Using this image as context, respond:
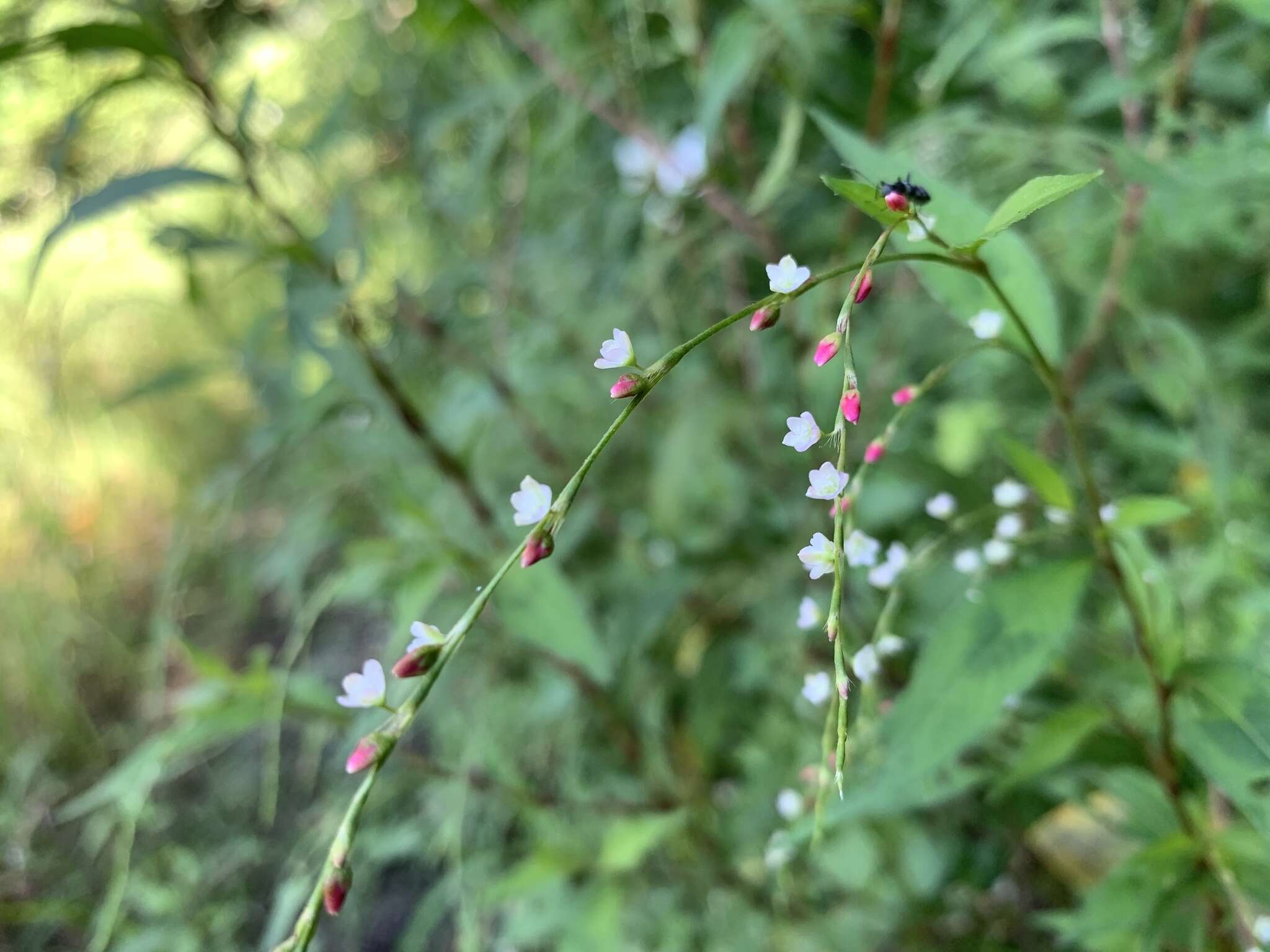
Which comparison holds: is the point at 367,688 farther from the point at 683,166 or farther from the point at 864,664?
the point at 683,166

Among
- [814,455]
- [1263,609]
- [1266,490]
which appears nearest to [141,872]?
[814,455]

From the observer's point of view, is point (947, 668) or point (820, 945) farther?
point (820, 945)

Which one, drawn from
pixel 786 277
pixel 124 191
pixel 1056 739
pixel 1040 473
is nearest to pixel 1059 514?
pixel 1040 473

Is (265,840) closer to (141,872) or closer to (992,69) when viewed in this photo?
(141,872)

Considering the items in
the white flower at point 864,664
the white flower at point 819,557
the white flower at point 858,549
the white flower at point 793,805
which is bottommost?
the white flower at point 793,805

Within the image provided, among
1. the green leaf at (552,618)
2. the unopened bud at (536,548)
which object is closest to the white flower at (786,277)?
the unopened bud at (536,548)

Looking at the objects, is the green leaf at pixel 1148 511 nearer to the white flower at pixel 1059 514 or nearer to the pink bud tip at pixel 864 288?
the white flower at pixel 1059 514

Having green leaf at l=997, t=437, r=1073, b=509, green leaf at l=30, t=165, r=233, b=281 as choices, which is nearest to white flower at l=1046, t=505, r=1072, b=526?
green leaf at l=997, t=437, r=1073, b=509
